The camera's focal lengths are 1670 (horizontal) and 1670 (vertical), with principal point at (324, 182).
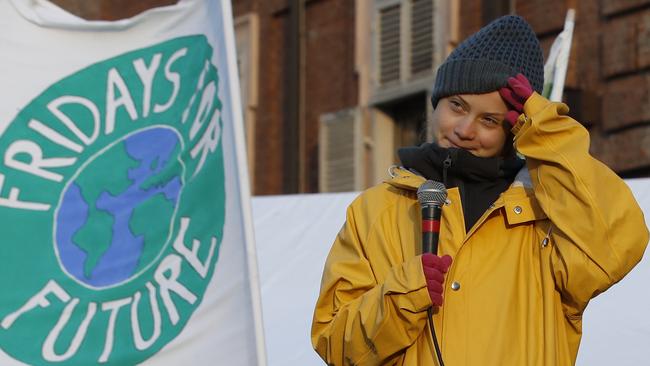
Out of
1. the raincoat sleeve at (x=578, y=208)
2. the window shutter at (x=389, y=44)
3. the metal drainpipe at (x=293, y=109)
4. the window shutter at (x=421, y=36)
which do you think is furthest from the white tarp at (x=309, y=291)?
the metal drainpipe at (x=293, y=109)

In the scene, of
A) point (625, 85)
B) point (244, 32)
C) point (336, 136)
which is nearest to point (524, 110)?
point (625, 85)

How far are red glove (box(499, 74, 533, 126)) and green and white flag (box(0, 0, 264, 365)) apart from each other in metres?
1.40

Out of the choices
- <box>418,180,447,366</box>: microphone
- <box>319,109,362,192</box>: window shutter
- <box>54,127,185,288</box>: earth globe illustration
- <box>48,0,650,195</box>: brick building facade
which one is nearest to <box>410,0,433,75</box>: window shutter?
<box>48,0,650,195</box>: brick building facade

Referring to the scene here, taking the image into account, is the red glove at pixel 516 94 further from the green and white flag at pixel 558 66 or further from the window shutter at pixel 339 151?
the window shutter at pixel 339 151

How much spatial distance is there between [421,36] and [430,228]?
8667mm

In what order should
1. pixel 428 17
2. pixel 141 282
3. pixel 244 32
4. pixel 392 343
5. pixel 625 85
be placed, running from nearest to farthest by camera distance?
pixel 392 343
pixel 141 282
pixel 625 85
pixel 428 17
pixel 244 32

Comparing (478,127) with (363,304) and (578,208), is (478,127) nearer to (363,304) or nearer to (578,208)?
(578,208)

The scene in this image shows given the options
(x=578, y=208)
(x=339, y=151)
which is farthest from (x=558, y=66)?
(x=339, y=151)

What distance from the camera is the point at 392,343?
3396 mm

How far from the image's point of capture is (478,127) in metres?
3.60

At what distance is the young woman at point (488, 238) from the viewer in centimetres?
335

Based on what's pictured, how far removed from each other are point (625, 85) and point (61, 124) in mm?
5350

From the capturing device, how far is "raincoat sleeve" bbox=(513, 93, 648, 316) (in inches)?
131

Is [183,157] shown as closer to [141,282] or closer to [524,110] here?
[141,282]
